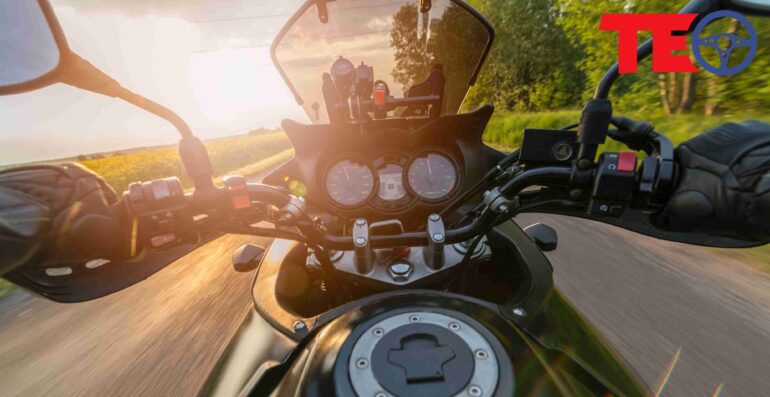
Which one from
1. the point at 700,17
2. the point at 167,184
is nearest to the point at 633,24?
the point at 700,17

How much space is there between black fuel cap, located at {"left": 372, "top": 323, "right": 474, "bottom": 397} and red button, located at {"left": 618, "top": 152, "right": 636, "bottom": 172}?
0.64m

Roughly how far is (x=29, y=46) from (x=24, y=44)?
28mm

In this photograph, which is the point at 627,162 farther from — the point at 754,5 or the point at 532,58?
the point at 532,58

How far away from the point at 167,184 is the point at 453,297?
82 centimetres

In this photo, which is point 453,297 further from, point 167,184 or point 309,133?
point 309,133

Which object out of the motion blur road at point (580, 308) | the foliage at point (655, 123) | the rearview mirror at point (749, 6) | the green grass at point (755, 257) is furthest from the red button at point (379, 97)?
the green grass at point (755, 257)

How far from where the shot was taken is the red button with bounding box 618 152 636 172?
889 mm

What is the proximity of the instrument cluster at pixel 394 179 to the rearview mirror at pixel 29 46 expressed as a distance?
4.71 ft

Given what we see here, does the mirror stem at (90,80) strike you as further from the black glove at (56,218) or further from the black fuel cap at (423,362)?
the black fuel cap at (423,362)

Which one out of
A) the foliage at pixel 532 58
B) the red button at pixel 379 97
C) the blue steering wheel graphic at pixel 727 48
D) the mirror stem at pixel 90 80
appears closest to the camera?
the mirror stem at pixel 90 80

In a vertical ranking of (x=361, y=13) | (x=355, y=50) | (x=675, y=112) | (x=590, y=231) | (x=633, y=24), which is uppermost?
(x=361, y=13)

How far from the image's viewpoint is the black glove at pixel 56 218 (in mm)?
699

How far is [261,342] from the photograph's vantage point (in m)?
1.00

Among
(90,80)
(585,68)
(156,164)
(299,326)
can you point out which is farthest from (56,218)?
(156,164)
